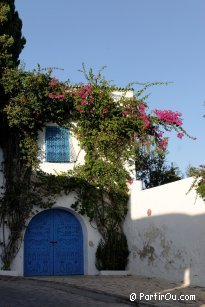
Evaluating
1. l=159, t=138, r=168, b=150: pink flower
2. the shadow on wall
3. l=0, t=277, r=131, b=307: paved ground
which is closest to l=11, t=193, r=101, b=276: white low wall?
the shadow on wall

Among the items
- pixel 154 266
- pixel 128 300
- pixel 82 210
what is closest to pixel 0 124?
pixel 82 210

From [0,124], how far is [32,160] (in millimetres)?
1480

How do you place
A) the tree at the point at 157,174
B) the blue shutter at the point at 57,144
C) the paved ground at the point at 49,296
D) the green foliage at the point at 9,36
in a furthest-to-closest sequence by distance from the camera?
the tree at the point at 157,174 → the blue shutter at the point at 57,144 → the green foliage at the point at 9,36 → the paved ground at the point at 49,296

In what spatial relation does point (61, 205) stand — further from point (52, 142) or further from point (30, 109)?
point (30, 109)

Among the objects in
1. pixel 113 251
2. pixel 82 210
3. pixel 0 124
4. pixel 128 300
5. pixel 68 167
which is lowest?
pixel 128 300

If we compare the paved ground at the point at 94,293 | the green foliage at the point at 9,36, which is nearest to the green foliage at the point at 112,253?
the paved ground at the point at 94,293

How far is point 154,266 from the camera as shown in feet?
44.0

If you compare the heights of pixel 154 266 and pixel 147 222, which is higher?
pixel 147 222

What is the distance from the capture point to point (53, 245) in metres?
14.6

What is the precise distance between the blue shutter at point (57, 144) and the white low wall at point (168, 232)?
2523mm

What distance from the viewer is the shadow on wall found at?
37.4 ft

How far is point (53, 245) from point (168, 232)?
390cm

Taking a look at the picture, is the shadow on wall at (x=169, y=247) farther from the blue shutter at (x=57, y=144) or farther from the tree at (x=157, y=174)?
the tree at (x=157, y=174)

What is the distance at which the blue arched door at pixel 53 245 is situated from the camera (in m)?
14.4
